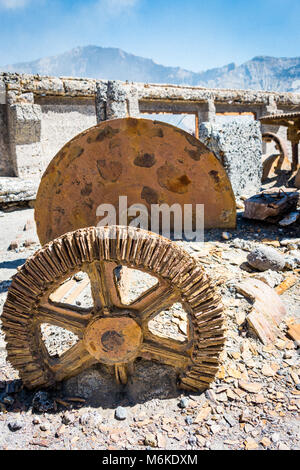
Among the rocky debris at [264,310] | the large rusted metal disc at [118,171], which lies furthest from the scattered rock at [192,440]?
the large rusted metal disc at [118,171]

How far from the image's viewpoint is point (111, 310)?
4.98 feet

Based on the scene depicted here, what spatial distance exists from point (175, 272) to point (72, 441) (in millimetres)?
883

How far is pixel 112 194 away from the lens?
292cm

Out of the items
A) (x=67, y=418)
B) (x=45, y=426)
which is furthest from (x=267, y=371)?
(x=45, y=426)

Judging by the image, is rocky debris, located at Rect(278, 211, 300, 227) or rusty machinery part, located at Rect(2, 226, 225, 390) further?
rocky debris, located at Rect(278, 211, 300, 227)

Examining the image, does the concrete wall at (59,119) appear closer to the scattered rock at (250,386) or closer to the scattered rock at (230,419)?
the scattered rock at (250,386)

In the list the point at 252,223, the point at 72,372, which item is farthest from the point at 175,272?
the point at 252,223

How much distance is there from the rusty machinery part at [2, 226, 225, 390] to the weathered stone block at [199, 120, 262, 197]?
3668mm

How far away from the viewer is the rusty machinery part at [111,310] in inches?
54.2

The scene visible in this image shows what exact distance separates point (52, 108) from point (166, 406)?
253 inches

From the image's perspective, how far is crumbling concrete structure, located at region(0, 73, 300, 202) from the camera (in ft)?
19.6

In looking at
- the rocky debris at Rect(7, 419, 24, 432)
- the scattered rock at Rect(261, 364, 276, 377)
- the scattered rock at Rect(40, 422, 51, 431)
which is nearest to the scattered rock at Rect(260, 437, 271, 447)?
the scattered rock at Rect(261, 364, 276, 377)

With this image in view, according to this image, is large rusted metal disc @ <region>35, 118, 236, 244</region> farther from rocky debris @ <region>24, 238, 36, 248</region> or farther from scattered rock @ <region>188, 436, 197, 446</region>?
scattered rock @ <region>188, 436, 197, 446</region>

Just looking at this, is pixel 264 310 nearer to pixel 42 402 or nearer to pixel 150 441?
pixel 150 441
